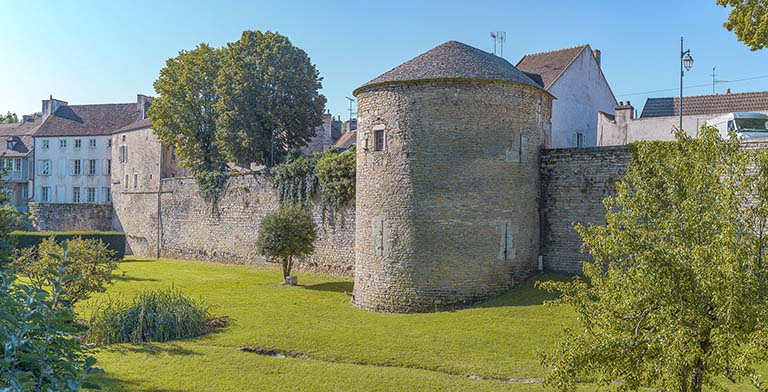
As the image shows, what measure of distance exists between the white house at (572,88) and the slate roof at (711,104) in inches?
97.8

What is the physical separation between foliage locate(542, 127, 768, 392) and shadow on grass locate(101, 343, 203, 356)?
8.29m

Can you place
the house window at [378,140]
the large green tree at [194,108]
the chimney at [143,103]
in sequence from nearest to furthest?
1. the house window at [378,140]
2. the large green tree at [194,108]
3. the chimney at [143,103]

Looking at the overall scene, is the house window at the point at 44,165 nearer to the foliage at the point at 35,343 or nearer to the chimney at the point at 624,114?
the chimney at the point at 624,114

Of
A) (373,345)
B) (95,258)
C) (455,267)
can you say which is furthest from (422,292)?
(95,258)

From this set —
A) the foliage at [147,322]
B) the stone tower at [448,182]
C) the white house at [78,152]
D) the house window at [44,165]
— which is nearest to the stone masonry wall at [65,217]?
the white house at [78,152]

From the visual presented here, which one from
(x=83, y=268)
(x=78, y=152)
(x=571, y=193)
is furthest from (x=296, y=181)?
(x=78, y=152)

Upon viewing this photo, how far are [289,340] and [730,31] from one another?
12.7 m

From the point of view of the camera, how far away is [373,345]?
13.2 m

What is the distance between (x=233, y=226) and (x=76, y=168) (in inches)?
1148

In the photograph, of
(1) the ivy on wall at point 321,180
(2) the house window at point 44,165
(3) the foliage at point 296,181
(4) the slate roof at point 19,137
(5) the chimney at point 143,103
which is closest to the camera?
(1) the ivy on wall at point 321,180

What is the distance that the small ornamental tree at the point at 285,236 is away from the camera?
23047 mm

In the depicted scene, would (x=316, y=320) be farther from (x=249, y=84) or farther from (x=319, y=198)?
(x=249, y=84)

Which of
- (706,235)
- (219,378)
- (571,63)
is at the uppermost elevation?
(571,63)

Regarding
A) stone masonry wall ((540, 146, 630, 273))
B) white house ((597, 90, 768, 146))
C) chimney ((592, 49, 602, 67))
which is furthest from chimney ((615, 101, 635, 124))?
stone masonry wall ((540, 146, 630, 273))
